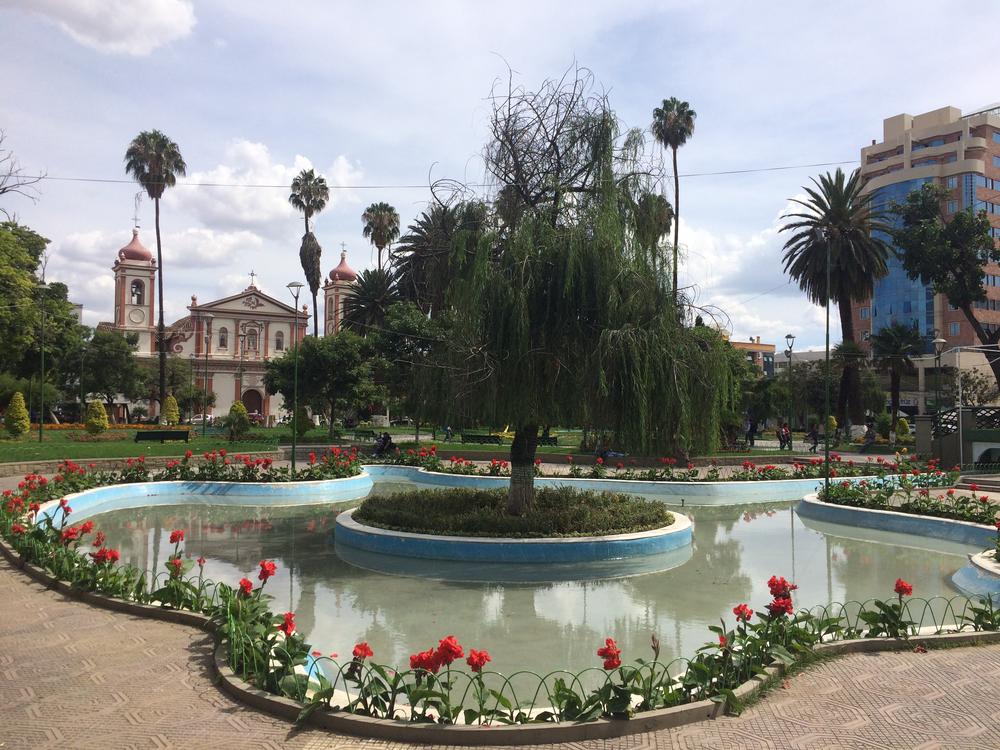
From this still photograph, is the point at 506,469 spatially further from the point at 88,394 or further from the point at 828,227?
the point at 88,394

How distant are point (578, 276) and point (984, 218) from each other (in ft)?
134

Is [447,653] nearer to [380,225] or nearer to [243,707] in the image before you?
[243,707]

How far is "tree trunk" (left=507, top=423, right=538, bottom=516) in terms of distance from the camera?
12.7 meters

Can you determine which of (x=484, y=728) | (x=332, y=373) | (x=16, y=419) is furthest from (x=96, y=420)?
(x=484, y=728)

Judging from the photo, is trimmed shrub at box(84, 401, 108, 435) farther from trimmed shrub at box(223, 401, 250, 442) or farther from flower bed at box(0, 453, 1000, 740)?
flower bed at box(0, 453, 1000, 740)

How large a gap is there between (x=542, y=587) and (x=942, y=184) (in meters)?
80.5

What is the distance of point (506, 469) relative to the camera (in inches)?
945

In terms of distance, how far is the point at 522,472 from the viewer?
12828 millimetres

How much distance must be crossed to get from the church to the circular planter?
5433 centimetres

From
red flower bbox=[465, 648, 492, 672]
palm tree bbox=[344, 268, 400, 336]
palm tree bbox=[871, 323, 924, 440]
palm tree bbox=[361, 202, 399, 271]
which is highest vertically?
palm tree bbox=[361, 202, 399, 271]

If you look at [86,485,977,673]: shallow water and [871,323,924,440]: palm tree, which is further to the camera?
[871,323,924,440]: palm tree

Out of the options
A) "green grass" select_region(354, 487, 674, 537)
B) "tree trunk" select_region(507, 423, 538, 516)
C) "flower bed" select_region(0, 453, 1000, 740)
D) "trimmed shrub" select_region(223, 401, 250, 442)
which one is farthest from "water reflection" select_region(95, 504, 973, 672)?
"trimmed shrub" select_region(223, 401, 250, 442)

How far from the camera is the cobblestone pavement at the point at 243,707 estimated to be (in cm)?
482

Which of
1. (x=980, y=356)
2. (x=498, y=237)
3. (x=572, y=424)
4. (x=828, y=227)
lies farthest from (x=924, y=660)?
(x=980, y=356)
